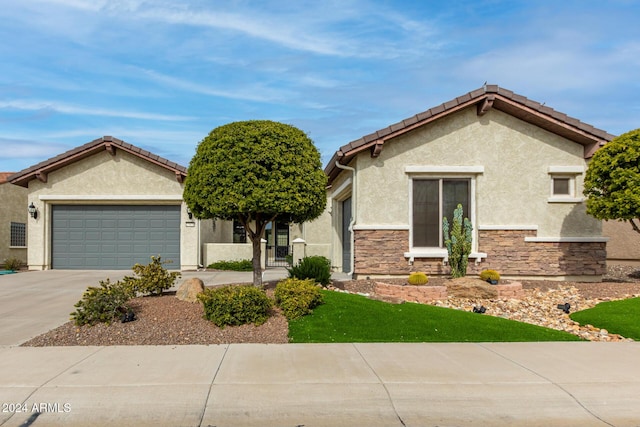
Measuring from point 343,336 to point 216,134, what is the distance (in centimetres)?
495

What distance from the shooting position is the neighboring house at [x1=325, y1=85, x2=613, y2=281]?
1420 cm

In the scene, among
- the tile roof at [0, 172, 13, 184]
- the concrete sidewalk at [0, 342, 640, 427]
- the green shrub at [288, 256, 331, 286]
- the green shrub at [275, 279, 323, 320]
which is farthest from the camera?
the tile roof at [0, 172, 13, 184]

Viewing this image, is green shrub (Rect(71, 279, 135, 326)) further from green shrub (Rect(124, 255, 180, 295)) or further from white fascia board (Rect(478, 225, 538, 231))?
white fascia board (Rect(478, 225, 538, 231))

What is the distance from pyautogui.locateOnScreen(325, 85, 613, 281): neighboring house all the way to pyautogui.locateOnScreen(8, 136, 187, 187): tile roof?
287 inches

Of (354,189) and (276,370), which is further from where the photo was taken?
(354,189)

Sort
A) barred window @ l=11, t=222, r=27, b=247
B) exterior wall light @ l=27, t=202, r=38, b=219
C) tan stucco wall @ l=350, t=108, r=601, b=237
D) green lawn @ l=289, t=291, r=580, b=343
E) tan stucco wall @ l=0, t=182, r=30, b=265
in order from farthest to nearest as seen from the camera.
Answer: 1. barred window @ l=11, t=222, r=27, b=247
2. tan stucco wall @ l=0, t=182, r=30, b=265
3. exterior wall light @ l=27, t=202, r=38, b=219
4. tan stucco wall @ l=350, t=108, r=601, b=237
5. green lawn @ l=289, t=291, r=580, b=343

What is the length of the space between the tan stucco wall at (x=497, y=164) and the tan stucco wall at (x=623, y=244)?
5846 mm

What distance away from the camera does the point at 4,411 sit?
5.09 m

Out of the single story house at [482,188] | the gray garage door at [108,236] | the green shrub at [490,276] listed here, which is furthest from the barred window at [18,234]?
the green shrub at [490,276]

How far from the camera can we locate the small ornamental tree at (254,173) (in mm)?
10047

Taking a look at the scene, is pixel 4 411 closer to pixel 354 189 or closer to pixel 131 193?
pixel 354 189

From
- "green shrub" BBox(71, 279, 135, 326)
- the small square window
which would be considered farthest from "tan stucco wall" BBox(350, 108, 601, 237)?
"green shrub" BBox(71, 279, 135, 326)

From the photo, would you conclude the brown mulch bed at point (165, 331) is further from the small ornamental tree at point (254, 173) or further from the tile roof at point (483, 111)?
the tile roof at point (483, 111)

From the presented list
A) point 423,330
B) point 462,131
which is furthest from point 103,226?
point 423,330
